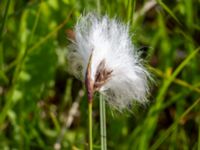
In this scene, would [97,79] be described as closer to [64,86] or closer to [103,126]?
[103,126]

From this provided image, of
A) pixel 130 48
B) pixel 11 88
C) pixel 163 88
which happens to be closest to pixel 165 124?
pixel 163 88

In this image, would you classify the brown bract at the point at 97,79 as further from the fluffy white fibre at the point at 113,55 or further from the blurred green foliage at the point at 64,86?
the blurred green foliage at the point at 64,86

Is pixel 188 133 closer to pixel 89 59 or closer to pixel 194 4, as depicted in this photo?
pixel 194 4

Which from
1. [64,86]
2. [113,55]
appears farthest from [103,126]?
[64,86]

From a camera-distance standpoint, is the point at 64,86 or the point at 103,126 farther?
the point at 64,86

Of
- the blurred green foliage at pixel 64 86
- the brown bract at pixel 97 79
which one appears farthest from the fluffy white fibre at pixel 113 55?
the blurred green foliage at pixel 64 86

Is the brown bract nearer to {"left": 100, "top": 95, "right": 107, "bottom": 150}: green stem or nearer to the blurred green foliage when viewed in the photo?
{"left": 100, "top": 95, "right": 107, "bottom": 150}: green stem
